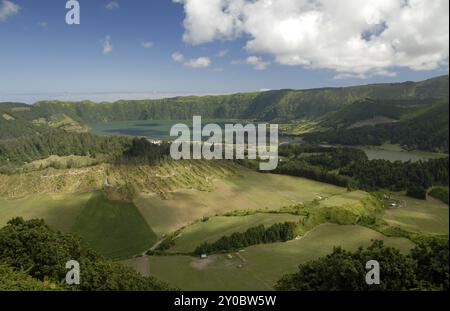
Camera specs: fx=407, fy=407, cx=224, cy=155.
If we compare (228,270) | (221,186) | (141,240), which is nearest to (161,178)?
(221,186)

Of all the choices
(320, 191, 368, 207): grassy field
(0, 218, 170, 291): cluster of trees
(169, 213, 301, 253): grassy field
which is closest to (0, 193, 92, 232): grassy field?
(169, 213, 301, 253): grassy field

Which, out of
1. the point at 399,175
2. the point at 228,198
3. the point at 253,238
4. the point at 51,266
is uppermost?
the point at 51,266

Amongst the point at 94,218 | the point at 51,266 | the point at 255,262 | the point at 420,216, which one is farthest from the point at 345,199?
the point at 51,266

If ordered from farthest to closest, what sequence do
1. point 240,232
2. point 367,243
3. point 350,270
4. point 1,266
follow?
point 240,232, point 367,243, point 1,266, point 350,270

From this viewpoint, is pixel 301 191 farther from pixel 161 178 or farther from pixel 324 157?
pixel 324 157

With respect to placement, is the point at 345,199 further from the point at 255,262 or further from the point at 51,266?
the point at 51,266

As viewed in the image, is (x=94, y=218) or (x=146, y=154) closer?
(x=94, y=218)

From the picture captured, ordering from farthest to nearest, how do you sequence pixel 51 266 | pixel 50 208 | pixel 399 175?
pixel 399 175
pixel 50 208
pixel 51 266
